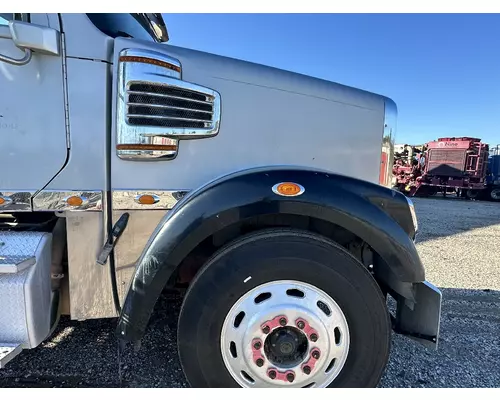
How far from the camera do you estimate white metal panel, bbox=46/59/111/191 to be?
5.96ft

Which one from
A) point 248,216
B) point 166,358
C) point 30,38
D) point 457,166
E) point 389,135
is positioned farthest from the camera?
point 457,166

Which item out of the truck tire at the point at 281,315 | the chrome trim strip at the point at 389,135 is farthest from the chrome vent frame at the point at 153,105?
the chrome trim strip at the point at 389,135

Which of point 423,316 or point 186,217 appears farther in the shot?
point 423,316

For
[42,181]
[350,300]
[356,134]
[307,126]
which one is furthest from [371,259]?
[42,181]

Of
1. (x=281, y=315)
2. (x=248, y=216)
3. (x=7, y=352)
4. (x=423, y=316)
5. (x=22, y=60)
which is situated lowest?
(x=7, y=352)

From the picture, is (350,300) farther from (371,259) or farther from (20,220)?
(20,220)

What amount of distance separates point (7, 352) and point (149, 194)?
1048 millimetres

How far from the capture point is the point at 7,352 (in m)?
1.72

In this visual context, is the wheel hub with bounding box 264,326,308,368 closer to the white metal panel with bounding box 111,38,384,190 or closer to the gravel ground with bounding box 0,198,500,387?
the gravel ground with bounding box 0,198,500,387

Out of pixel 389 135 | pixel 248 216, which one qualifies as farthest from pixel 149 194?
pixel 389 135

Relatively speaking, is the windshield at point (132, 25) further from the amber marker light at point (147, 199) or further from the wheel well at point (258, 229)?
the wheel well at point (258, 229)

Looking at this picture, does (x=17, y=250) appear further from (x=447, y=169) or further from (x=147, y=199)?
(x=447, y=169)

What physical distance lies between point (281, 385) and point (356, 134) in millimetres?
1526

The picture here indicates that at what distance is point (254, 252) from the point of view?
176cm
